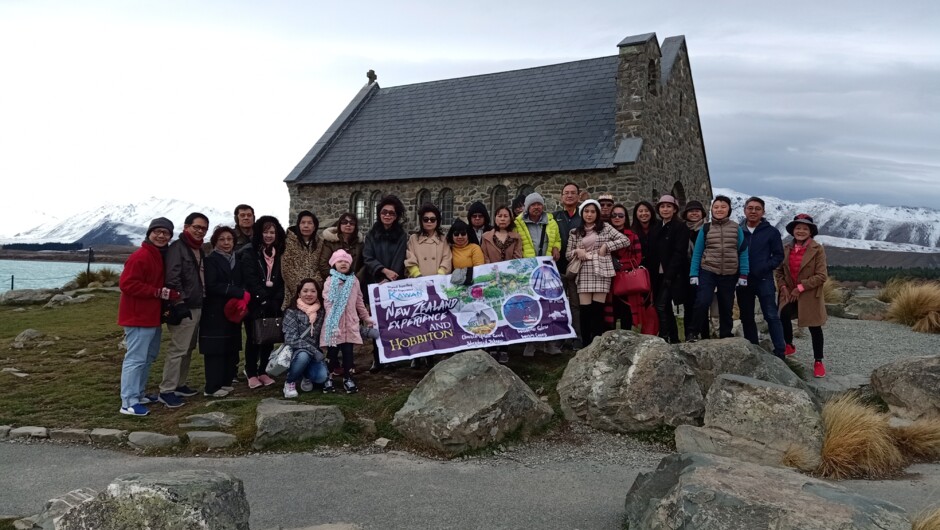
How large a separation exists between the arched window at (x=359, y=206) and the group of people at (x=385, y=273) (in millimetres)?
15554

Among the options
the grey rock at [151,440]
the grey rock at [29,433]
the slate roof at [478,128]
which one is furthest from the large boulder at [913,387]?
the slate roof at [478,128]

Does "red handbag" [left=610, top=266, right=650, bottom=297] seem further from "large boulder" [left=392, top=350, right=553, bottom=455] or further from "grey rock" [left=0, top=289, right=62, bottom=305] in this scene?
"grey rock" [left=0, top=289, right=62, bottom=305]

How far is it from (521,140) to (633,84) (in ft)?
14.1

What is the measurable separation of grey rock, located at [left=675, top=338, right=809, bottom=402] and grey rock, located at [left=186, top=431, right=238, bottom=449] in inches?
198

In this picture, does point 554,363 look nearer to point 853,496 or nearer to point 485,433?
point 485,433

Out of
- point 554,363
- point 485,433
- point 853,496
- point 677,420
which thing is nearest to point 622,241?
point 554,363

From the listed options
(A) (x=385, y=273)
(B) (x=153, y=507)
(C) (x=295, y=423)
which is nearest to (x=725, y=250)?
(A) (x=385, y=273)

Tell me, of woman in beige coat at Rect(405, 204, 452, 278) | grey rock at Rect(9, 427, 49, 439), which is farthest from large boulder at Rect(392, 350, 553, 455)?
grey rock at Rect(9, 427, 49, 439)

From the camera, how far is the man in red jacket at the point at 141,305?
689 centimetres

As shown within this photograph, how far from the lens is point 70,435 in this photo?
6.45 metres

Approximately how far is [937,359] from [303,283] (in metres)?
7.50

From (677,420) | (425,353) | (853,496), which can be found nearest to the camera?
(853,496)

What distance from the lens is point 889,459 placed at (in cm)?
586

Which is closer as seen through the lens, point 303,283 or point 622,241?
point 303,283
